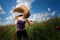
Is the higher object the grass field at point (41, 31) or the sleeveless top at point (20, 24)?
the sleeveless top at point (20, 24)

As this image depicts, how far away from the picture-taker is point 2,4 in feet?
6.32

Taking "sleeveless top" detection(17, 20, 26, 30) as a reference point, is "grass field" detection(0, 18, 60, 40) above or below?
below

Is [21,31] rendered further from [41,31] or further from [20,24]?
[41,31]

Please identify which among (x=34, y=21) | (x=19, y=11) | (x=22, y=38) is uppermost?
(x=19, y=11)

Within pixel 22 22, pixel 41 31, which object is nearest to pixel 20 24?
pixel 22 22

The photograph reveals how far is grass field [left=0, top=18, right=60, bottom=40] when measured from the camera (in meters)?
1.83

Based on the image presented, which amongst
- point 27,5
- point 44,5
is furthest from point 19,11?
point 44,5

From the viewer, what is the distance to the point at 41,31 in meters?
1.86

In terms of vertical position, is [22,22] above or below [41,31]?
above

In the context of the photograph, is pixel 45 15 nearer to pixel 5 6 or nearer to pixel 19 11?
pixel 19 11

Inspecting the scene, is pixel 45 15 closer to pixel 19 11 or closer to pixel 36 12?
pixel 36 12

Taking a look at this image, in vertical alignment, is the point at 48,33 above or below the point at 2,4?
below

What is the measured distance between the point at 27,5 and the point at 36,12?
0.40 ft

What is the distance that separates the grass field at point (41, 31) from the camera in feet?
5.99
